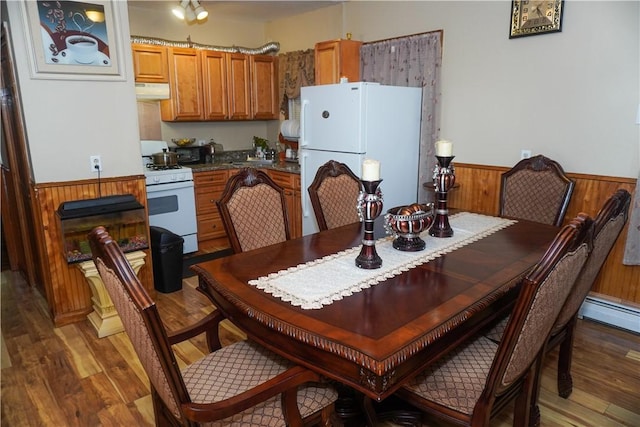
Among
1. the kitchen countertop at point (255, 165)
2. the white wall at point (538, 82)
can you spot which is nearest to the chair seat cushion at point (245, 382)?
the white wall at point (538, 82)

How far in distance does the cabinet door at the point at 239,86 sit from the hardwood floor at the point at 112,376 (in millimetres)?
2680

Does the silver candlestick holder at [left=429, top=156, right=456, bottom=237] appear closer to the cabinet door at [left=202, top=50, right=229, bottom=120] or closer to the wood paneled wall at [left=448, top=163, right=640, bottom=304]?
the wood paneled wall at [left=448, top=163, right=640, bottom=304]

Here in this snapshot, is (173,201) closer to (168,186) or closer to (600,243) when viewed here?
(168,186)

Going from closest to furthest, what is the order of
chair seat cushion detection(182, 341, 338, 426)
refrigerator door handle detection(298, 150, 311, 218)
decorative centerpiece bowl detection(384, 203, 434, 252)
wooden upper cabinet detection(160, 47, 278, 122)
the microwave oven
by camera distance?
chair seat cushion detection(182, 341, 338, 426) < decorative centerpiece bowl detection(384, 203, 434, 252) < refrigerator door handle detection(298, 150, 311, 218) < wooden upper cabinet detection(160, 47, 278, 122) < the microwave oven

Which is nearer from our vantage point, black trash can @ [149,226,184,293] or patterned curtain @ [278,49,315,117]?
black trash can @ [149,226,184,293]

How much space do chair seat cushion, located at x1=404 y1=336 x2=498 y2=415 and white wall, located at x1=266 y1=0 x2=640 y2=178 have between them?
1971mm

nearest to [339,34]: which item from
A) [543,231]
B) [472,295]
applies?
[543,231]

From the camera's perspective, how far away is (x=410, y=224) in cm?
197

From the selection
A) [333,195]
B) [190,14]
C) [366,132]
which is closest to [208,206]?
[190,14]

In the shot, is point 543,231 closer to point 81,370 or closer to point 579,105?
point 579,105

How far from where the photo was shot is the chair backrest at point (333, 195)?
265cm

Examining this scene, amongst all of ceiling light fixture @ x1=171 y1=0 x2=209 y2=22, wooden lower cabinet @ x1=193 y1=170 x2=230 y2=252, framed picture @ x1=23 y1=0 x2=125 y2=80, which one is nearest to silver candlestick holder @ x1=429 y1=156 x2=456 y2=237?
framed picture @ x1=23 y1=0 x2=125 y2=80

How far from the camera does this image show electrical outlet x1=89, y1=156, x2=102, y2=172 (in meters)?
3.02

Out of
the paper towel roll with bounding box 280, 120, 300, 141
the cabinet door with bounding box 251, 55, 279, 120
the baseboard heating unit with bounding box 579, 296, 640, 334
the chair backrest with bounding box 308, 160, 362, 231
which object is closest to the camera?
the chair backrest with bounding box 308, 160, 362, 231
